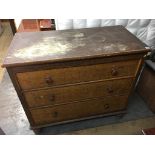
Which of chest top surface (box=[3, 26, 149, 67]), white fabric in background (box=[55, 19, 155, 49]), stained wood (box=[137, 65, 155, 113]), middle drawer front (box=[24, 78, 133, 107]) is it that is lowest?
stained wood (box=[137, 65, 155, 113])

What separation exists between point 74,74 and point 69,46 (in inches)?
8.7

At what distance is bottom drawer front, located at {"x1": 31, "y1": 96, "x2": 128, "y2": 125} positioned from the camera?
1.47m

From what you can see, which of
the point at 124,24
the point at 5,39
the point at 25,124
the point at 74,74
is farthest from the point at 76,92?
the point at 5,39

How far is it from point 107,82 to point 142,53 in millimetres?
366

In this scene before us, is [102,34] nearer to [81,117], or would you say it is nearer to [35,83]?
[35,83]

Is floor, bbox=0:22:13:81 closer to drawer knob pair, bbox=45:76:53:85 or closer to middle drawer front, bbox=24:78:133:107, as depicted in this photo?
middle drawer front, bbox=24:78:133:107

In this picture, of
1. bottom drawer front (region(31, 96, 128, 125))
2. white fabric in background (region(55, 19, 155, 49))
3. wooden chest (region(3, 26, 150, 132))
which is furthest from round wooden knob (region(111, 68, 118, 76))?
white fabric in background (region(55, 19, 155, 49))

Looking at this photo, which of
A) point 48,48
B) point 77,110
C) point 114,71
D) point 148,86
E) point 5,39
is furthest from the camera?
point 5,39

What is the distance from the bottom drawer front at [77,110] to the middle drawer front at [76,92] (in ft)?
0.24

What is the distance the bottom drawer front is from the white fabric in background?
793 millimetres

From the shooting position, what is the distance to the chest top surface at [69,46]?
43.6 inches

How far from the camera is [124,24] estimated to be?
5.76 ft

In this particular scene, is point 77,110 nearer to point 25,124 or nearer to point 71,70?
point 71,70

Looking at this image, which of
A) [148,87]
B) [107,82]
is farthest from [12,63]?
[148,87]
